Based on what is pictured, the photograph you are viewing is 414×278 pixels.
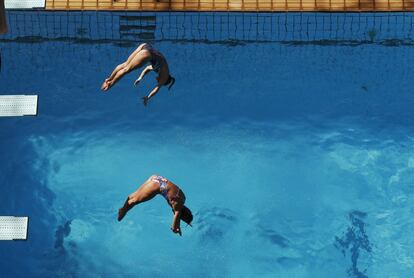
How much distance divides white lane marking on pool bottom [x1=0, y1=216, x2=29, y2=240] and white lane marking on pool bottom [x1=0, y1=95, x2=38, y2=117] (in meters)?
1.43

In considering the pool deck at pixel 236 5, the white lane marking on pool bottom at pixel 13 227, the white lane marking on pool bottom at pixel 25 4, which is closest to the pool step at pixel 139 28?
the pool deck at pixel 236 5

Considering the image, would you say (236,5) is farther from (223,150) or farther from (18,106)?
(18,106)

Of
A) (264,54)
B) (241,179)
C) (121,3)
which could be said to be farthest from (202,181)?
(121,3)

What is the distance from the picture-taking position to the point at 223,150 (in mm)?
11852

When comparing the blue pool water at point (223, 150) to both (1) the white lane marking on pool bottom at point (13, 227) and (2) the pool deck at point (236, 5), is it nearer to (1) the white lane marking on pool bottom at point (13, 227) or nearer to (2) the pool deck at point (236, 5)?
(2) the pool deck at point (236, 5)

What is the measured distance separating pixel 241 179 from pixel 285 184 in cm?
67

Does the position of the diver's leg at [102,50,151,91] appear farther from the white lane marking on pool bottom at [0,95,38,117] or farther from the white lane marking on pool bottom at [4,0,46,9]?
the white lane marking on pool bottom at [4,0,46,9]

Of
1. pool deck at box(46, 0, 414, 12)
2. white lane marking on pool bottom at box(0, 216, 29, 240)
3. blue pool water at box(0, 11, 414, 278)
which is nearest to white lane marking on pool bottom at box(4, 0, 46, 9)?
pool deck at box(46, 0, 414, 12)

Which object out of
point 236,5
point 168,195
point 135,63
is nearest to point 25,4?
point 236,5

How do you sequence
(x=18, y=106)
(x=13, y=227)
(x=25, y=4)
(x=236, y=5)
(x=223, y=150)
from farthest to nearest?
(x=236, y=5) < (x=25, y=4) < (x=223, y=150) < (x=18, y=106) < (x=13, y=227)

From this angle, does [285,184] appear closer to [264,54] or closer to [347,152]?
[347,152]

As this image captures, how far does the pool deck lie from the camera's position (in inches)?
504

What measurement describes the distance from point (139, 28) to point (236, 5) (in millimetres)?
1744

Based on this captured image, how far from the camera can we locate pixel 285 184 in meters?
11.4
